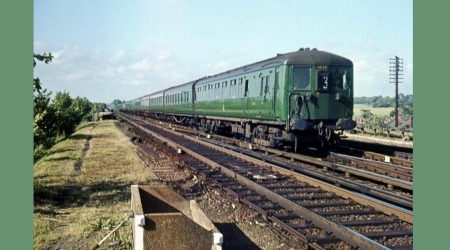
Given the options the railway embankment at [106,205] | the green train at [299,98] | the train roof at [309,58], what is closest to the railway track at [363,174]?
the green train at [299,98]

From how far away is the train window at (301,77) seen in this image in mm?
14766

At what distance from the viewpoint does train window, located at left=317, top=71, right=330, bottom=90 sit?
14.8 m

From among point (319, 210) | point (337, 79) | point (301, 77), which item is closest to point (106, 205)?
point (319, 210)

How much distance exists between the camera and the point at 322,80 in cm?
1486

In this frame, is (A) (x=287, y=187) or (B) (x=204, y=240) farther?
(A) (x=287, y=187)

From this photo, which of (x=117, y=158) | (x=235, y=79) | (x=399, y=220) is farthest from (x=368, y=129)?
(x=399, y=220)

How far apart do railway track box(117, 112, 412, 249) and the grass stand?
80.1 inches

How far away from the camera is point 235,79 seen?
66.6 feet

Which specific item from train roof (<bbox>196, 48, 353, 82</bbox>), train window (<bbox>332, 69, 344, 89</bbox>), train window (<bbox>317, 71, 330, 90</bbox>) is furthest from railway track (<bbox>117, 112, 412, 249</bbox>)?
train window (<bbox>332, 69, 344, 89</bbox>)

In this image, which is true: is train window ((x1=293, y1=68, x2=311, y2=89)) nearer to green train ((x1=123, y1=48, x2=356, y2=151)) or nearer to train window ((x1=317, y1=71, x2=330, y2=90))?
green train ((x1=123, y1=48, x2=356, y2=151))

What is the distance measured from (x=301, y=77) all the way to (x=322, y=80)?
63 centimetres

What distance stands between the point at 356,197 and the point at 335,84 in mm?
7546

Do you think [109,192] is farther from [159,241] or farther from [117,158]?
[117,158]

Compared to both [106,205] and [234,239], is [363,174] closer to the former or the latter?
[234,239]
